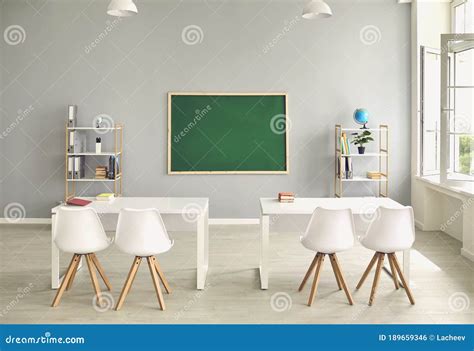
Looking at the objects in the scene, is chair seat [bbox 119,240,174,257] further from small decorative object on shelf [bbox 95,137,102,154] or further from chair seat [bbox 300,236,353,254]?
small decorative object on shelf [bbox 95,137,102,154]

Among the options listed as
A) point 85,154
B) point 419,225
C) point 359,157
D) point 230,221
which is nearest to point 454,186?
point 419,225

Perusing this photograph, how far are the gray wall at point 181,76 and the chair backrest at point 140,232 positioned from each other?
3.43 metres

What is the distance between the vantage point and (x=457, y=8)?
7141 millimetres

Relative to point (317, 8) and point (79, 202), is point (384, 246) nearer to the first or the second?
point (317, 8)

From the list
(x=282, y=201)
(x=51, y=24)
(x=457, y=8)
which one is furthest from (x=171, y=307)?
(x=457, y=8)

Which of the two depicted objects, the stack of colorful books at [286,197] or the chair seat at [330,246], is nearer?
the chair seat at [330,246]

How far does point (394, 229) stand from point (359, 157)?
358 centimetres

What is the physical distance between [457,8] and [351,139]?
212 cm

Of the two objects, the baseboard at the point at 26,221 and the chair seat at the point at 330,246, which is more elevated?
the chair seat at the point at 330,246

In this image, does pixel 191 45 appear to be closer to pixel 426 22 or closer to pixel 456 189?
pixel 426 22

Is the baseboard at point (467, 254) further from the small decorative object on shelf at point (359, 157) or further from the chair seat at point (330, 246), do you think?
the chair seat at point (330, 246)

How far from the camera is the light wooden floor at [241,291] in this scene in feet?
13.3

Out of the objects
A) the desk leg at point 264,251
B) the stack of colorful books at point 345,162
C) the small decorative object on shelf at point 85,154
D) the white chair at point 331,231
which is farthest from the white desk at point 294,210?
the small decorative object on shelf at point 85,154

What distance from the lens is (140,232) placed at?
421cm
